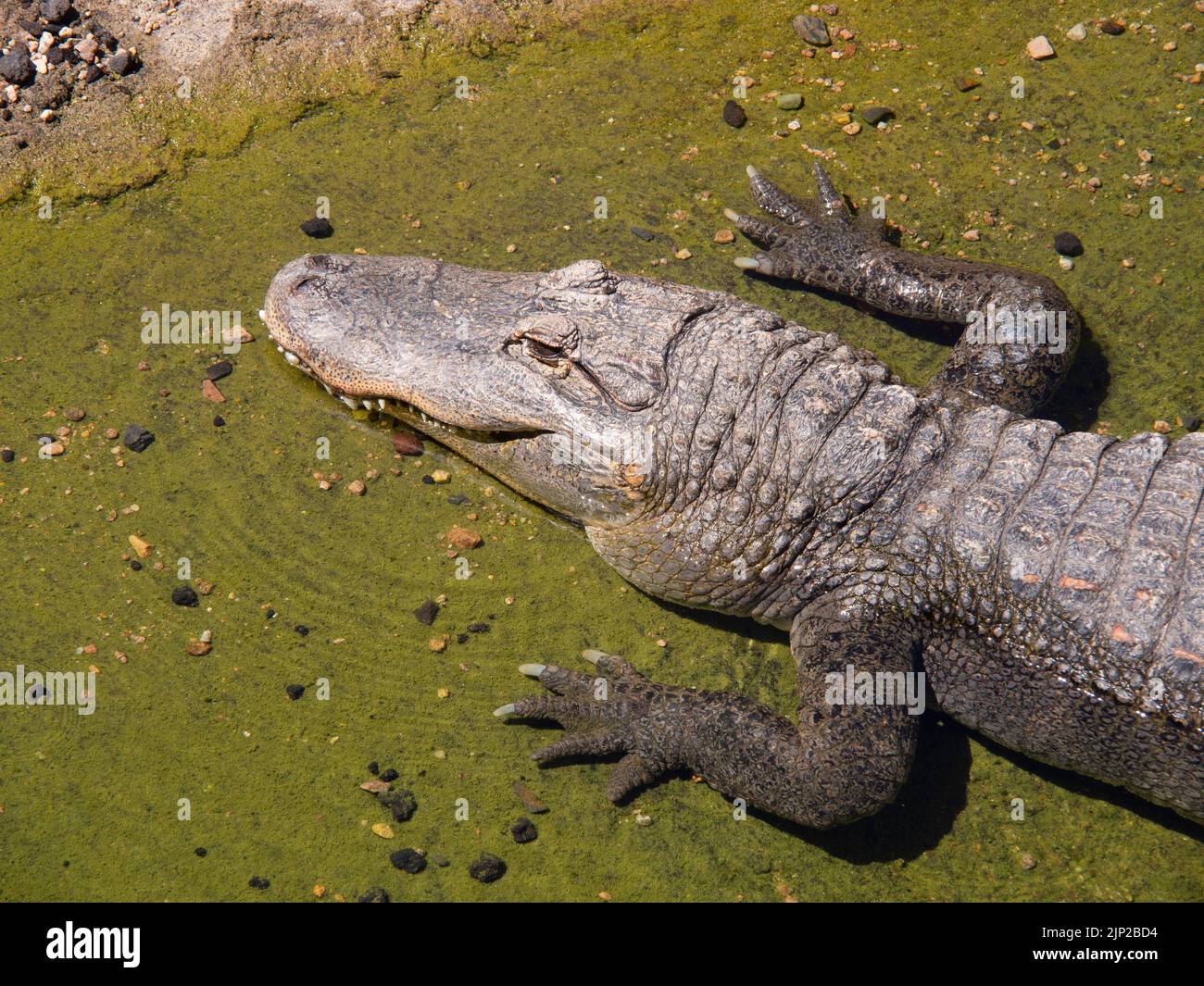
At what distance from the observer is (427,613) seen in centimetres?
448

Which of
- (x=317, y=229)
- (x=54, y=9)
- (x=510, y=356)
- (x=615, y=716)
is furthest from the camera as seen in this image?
(x=54, y=9)

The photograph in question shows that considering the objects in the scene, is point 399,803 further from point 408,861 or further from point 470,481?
point 470,481

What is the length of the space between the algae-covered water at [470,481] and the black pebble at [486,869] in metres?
0.04

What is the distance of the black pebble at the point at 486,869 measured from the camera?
13.0 feet

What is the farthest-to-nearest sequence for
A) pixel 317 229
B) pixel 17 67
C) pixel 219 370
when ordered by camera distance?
pixel 17 67, pixel 317 229, pixel 219 370

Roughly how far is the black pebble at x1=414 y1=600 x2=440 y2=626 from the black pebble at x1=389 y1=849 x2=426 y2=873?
3.07 ft

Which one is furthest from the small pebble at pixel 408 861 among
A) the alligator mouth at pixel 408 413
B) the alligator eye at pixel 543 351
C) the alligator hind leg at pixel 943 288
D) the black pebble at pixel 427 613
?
the alligator hind leg at pixel 943 288

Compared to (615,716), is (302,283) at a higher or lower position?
higher

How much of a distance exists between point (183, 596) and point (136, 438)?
2.68ft

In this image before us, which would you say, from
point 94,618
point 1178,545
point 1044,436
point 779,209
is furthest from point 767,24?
point 94,618

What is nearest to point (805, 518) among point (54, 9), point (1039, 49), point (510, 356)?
point (510, 356)

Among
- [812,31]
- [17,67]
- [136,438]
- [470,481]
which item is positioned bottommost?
[470,481]

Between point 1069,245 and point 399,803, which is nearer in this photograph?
point 399,803
